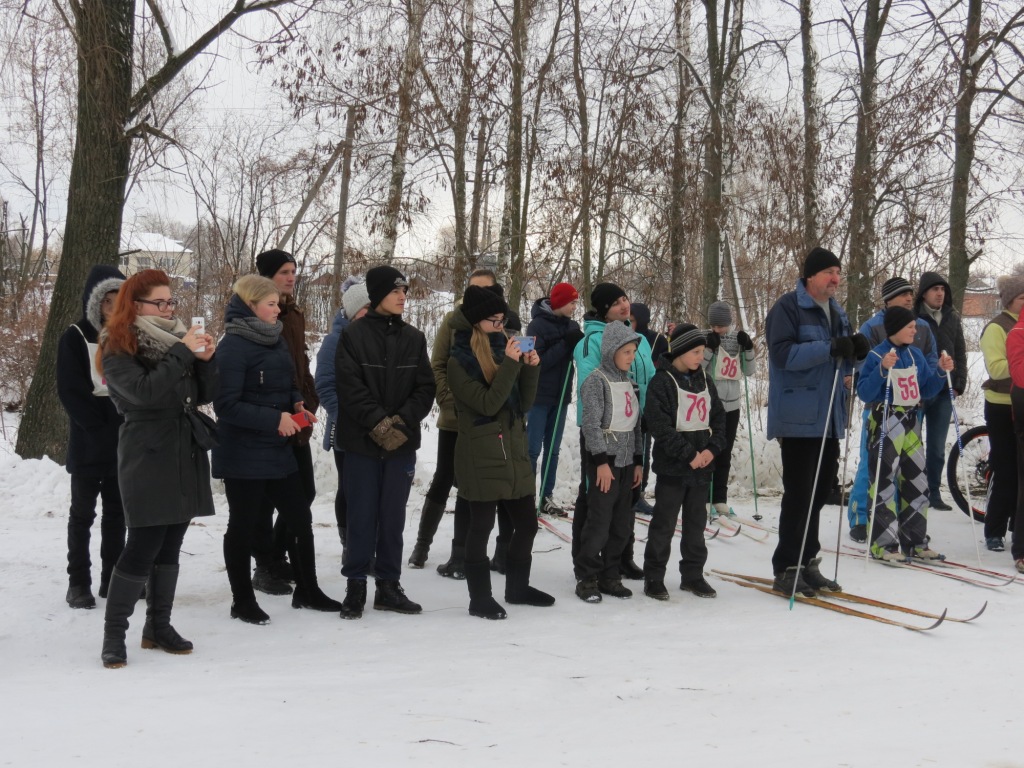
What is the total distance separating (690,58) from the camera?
11.9m

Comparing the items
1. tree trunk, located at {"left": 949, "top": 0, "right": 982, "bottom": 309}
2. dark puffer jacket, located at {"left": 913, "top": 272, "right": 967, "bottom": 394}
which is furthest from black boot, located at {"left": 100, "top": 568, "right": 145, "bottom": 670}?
tree trunk, located at {"left": 949, "top": 0, "right": 982, "bottom": 309}

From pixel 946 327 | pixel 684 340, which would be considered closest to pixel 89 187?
pixel 684 340

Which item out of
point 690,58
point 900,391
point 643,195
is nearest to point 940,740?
point 900,391

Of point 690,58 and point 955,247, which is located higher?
point 690,58

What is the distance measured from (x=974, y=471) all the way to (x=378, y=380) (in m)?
6.64

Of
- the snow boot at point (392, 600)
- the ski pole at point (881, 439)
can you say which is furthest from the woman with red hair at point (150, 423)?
the ski pole at point (881, 439)

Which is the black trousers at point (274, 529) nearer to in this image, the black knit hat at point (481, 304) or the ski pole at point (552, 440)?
the black knit hat at point (481, 304)

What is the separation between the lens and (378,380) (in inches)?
192

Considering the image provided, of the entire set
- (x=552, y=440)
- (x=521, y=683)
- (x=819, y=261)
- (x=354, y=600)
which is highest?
(x=819, y=261)

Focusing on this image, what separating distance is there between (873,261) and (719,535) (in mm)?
6438

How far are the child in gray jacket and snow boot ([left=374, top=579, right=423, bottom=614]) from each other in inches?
39.3

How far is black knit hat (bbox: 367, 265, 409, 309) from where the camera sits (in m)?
4.88

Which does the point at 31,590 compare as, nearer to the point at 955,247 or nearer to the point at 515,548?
the point at 515,548

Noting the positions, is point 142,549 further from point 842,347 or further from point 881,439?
point 881,439
